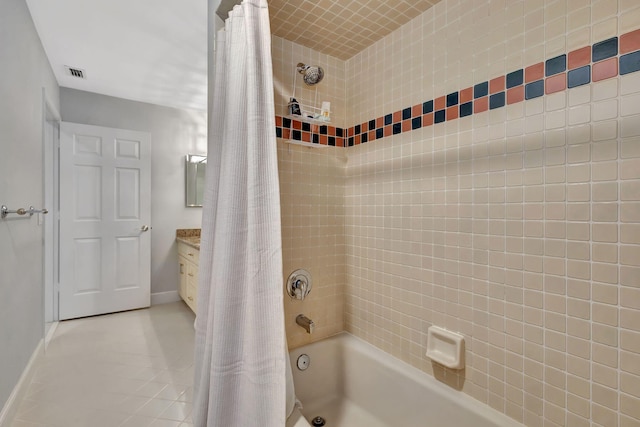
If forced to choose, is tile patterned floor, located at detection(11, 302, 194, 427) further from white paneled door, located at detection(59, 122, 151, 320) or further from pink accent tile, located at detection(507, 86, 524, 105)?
pink accent tile, located at detection(507, 86, 524, 105)

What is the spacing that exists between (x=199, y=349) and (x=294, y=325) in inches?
21.0

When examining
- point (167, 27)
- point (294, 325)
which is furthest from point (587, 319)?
point (167, 27)

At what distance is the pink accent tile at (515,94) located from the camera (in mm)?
1059

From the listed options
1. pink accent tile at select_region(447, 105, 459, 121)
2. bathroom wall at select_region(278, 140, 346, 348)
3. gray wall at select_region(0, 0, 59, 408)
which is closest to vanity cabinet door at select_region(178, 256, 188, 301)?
gray wall at select_region(0, 0, 59, 408)

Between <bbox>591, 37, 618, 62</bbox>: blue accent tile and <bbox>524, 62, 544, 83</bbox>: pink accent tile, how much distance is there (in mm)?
129

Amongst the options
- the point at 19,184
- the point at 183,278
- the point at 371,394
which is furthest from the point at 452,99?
the point at 183,278

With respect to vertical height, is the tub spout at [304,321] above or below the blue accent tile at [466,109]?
below

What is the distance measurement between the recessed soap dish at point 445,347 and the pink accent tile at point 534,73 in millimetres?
982

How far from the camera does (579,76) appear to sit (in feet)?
3.05

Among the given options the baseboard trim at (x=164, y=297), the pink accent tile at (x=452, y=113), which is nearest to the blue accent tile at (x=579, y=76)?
the pink accent tile at (x=452, y=113)

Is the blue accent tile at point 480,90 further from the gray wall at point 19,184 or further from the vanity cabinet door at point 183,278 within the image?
the vanity cabinet door at point 183,278

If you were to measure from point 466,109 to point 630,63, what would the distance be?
46cm

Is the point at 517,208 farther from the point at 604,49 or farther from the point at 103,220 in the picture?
the point at 103,220

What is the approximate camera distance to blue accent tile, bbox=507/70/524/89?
3.47ft
